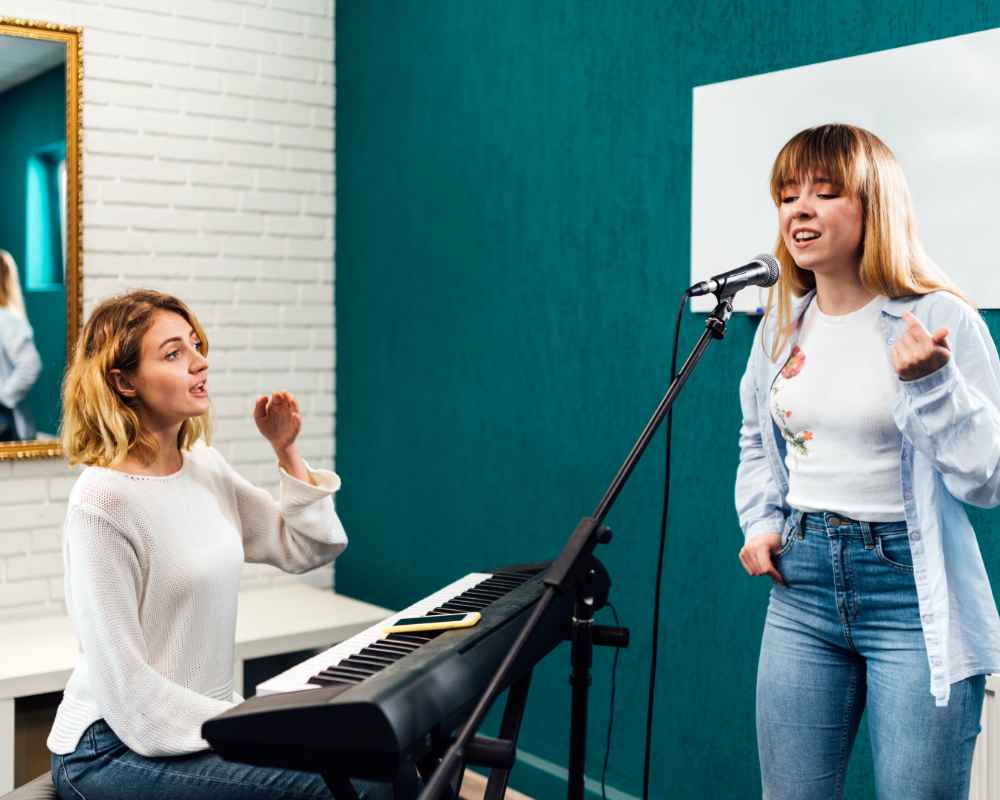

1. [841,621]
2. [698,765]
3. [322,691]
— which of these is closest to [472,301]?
[698,765]

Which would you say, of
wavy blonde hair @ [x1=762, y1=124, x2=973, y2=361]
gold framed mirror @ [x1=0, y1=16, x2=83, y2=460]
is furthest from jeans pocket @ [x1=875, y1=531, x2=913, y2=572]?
gold framed mirror @ [x1=0, y1=16, x2=83, y2=460]

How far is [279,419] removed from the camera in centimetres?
229

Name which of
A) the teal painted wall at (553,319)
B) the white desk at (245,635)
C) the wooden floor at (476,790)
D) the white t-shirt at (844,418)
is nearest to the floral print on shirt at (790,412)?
the white t-shirt at (844,418)

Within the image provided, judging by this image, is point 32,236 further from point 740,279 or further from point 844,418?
point 844,418

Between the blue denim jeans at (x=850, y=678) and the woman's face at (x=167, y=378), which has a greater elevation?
the woman's face at (x=167, y=378)

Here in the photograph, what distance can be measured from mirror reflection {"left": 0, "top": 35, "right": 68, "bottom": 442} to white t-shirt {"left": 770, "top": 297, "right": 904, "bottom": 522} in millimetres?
2471

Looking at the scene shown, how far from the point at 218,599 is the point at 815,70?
1.62 m

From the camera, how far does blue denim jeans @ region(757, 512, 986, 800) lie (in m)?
1.68

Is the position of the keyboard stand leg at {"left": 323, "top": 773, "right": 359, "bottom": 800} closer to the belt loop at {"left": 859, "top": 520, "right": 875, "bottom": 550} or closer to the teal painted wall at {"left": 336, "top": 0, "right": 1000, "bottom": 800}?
the belt loop at {"left": 859, "top": 520, "right": 875, "bottom": 550}

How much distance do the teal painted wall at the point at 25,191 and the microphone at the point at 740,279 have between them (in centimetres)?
244

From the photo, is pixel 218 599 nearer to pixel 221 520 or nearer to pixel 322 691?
pixel 221 520

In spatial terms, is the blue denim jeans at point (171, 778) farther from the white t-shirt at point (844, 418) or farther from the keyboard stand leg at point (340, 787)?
the white t-shirt at point (844, 418)

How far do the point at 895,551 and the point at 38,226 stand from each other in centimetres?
278

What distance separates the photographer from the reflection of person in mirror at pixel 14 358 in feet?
11.3
